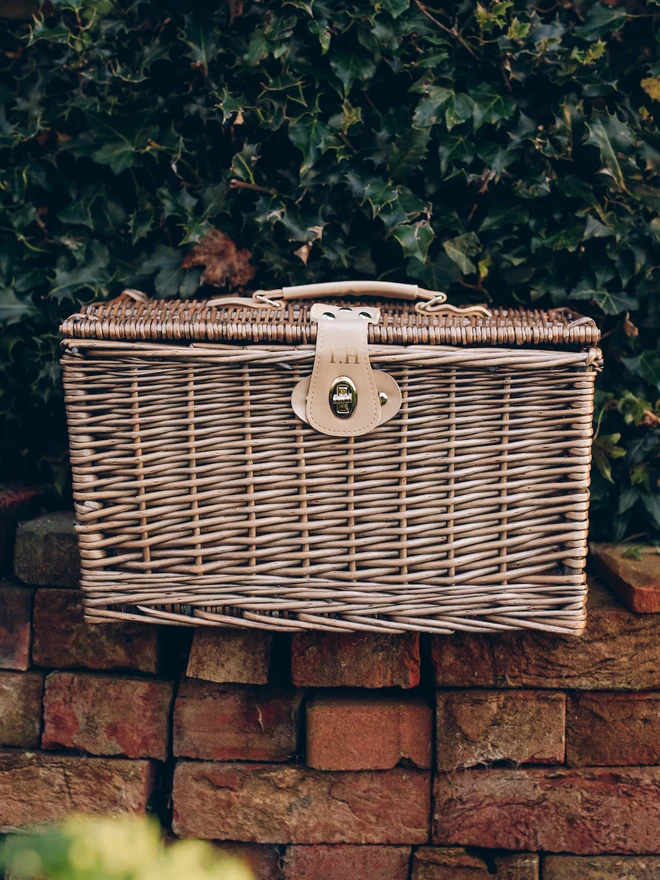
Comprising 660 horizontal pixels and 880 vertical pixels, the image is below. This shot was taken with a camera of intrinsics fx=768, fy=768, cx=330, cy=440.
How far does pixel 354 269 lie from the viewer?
5.36 feet

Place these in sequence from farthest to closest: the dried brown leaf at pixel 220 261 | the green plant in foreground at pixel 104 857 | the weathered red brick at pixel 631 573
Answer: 1. the dried brown leaf at pixel 220 261
2. the weathered red brick at pixel 631 573
3. the green plant in foreground at pixel 104 857

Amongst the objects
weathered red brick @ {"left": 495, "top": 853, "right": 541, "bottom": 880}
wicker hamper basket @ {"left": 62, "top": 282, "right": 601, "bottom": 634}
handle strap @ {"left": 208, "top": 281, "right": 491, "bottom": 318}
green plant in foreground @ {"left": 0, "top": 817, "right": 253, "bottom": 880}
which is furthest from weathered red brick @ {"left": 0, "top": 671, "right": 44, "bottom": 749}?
green plant in foreground @ {"left": 0, "top": 817, "right": 253, "bottom": 880}

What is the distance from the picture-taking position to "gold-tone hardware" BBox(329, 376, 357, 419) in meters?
1.19

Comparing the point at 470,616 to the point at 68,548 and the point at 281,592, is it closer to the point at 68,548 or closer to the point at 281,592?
the point at 281,592

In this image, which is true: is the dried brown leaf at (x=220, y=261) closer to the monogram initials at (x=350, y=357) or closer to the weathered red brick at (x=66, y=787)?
the monogram initials at (x=350, y=357)

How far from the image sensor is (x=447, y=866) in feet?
4.65

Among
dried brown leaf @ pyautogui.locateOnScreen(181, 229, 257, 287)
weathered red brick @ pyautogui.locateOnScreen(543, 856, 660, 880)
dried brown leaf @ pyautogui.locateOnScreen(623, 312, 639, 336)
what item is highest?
dried brown leaf @ pyautogui.locateOnScreen(181, 229, 257, 287)

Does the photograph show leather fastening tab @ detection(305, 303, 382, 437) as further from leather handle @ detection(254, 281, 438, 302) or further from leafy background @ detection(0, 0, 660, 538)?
leafy background @ detection(0, 0, 660, 538)

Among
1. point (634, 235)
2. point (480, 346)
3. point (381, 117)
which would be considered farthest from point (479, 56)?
point (480, 346)

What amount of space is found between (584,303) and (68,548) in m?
1.16

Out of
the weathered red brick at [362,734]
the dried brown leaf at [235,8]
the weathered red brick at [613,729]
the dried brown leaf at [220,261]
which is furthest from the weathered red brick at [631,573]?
the dried brown leaf at [235,8]

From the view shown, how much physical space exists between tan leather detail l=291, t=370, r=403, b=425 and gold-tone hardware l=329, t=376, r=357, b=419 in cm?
4

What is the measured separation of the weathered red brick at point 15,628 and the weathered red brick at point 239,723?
1.09 ft

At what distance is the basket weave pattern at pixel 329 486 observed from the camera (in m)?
1.21
